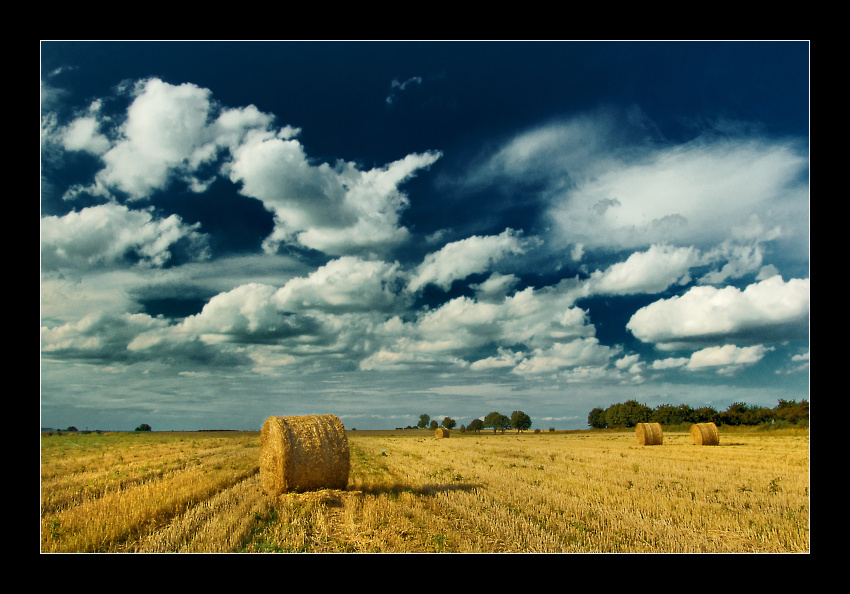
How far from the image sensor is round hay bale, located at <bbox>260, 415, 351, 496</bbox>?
11.3 m

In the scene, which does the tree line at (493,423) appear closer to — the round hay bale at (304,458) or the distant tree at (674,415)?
the distant tree at (674,415)

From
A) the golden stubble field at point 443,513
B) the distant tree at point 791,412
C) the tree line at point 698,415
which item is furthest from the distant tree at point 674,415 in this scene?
the golden stubble field at point 443,513

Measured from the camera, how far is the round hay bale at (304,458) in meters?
11.3

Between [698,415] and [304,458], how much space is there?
63.3m

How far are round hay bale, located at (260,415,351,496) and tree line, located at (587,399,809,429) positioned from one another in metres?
32.6

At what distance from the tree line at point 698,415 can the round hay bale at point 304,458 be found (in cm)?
3256

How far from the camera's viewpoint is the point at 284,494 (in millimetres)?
11180

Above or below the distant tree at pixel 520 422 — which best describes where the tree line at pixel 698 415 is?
above

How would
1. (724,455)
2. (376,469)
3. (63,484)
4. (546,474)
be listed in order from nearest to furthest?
(63,484), (546,474), (376,469), (724,455)

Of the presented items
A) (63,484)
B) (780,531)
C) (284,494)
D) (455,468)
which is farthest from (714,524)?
(63,484)

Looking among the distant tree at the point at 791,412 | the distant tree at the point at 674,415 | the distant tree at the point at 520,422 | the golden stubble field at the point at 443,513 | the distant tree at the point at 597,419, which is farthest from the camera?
the distant tree at the point at 520,422

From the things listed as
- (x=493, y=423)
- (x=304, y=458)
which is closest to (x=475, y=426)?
(x=493, y=423)

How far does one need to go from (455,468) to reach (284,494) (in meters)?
7.30

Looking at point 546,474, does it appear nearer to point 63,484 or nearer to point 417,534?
point 417,534
